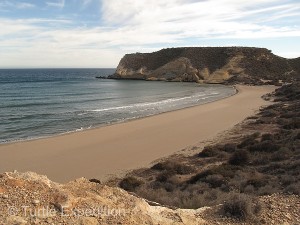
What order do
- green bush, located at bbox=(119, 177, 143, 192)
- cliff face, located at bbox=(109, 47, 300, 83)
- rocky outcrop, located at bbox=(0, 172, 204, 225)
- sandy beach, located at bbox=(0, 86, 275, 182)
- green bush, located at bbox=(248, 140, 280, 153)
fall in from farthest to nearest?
cliff face, located at bbox=(109, 47, 300, 83) < sandy beach, located at bbox=(0, 86, 275, 182) < green bush, located at bbox=(248, 140, 280, 153) < green bush, located at bbox=(119, 177, 143, 192) < rocky outcrop, located at bbox=(0, 172, 204, 225)

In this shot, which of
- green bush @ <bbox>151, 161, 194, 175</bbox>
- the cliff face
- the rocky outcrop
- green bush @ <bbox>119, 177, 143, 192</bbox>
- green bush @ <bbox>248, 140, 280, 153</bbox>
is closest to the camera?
the rocky outcrop

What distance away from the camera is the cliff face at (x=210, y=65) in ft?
297

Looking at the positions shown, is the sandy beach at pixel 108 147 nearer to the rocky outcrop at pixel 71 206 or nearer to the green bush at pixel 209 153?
the green bush at pixel 209 153

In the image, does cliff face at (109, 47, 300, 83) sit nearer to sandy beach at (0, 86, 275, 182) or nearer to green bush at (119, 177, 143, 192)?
sandy beach at (0, 86, 275, 182)

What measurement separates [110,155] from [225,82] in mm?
70682

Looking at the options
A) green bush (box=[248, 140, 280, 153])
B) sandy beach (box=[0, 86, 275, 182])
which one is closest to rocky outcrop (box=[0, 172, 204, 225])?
sandy beach (box=[0, 86, 275, 182])

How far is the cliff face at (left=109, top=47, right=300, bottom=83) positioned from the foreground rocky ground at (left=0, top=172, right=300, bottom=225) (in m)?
78.2

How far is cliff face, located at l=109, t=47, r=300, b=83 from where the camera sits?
90.6 m

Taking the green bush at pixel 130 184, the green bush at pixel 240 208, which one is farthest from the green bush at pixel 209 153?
the green bush at pixel 240 208

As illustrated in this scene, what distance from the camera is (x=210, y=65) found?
97188mm

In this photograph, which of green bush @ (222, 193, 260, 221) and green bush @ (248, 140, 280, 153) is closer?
green bush @ (222, 193, 260, 221)

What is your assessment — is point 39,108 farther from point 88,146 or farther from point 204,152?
point 204,152

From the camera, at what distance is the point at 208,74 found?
3664 inches

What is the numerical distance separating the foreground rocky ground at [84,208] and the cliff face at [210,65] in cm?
7823
